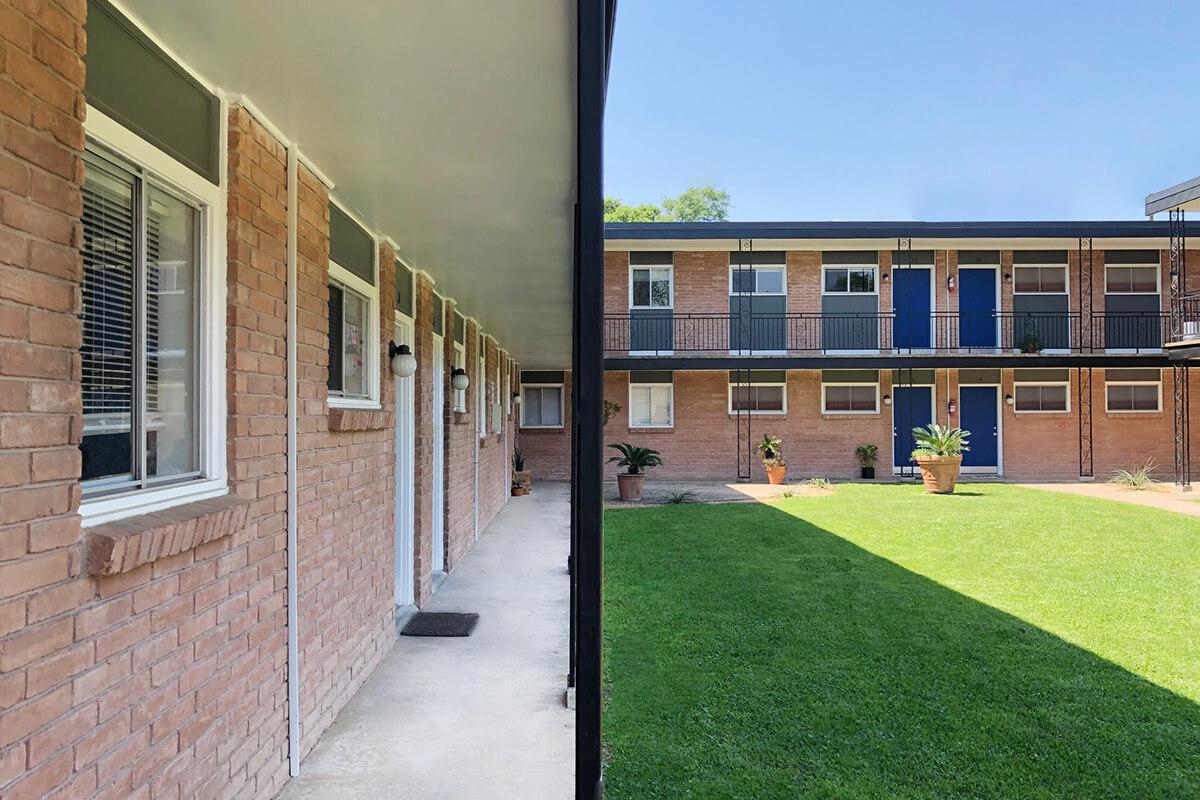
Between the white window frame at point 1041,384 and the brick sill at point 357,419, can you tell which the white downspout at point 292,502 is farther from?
the white window frame at point 1041,384

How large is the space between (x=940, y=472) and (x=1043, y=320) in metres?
7.08

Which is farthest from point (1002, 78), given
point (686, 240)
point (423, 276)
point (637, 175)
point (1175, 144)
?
point (423, 276)

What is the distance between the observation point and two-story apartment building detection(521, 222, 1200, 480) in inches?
757

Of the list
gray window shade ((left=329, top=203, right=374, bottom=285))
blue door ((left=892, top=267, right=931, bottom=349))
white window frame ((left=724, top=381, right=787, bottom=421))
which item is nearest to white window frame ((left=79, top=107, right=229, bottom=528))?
gray window shade ((left=329, top=203, right=374, bottom=285))

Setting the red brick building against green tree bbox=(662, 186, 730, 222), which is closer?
the red brick building

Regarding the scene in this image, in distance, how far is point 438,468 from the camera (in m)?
7.68

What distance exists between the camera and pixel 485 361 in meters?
12.7

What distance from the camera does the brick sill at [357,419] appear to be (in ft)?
13.3

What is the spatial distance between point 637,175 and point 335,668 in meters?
57.9

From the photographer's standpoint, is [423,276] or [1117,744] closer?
[1117,744]

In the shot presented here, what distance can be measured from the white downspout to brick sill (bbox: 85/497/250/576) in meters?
0.58

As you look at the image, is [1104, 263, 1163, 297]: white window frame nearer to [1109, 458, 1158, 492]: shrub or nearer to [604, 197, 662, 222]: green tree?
[1109, 458, 1158, 492]: shrub

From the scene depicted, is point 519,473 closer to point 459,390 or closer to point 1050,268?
point 459,390

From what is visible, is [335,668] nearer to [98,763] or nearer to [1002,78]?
[98,763]
